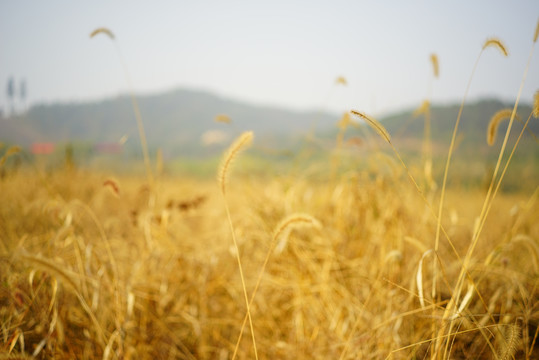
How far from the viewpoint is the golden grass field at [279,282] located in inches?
41.1

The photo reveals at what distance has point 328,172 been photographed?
2090 mm

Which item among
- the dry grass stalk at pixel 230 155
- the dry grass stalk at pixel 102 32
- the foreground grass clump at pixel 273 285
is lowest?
the foreground grass clump at pixel 273 285

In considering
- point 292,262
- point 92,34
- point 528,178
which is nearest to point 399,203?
point 292,262

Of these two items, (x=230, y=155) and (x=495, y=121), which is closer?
(x=230, y=155)

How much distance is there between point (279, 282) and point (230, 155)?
929mm

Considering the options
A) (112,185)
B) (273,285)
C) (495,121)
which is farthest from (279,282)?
(495,121)

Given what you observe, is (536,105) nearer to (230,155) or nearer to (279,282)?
(230,155)

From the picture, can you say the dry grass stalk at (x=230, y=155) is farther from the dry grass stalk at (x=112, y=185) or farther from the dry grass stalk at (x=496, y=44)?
the dry grass stalk at (x=496, y=44)

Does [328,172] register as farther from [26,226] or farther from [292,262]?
[26,226]

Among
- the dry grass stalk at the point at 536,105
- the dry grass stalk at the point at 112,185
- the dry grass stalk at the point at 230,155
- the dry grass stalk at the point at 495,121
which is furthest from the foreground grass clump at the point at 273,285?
the dry grass stalk at the point at 536,105

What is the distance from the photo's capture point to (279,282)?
4.99 ft

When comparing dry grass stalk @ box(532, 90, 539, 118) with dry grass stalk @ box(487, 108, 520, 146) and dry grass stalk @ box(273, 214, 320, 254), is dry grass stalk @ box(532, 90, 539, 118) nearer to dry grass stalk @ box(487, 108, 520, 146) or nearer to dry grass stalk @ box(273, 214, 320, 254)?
dry grass stalk @ box(487, 108, 520, 146)

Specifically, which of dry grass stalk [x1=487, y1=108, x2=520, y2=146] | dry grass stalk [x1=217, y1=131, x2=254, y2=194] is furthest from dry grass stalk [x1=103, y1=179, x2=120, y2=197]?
dry grass stalk [x1=487, y1=108, x2=520, y2=146]

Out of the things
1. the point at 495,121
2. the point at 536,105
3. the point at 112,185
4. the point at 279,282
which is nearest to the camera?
the point at 536,105
